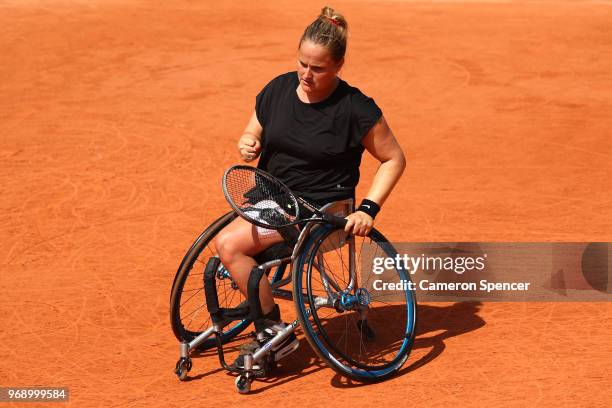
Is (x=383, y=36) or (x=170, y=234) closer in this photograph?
(x=170, y=234)

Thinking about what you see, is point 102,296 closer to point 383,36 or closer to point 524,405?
point 524,405

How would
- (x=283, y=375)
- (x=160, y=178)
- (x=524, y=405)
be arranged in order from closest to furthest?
(x=524, y=405), (x=283, y=375), (x=160, y=178)

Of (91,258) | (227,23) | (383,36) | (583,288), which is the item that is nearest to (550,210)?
(583,288)

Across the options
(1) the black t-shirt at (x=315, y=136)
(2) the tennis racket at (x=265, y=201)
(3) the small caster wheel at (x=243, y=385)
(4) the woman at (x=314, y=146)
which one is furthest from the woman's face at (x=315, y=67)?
(3) the small caster wheel at (x=243, y=385)

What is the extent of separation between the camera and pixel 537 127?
10.7 metres

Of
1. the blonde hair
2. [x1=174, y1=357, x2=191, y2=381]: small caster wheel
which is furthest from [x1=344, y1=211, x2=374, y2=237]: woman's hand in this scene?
[x1=174, y1=357, x2=191, y2=381]: small caster wheel

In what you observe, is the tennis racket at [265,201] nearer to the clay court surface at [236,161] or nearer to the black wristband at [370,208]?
the black wristband at [370,208]

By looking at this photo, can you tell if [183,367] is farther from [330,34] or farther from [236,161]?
[236,161]

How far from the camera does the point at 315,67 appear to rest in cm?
533

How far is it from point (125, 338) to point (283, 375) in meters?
1.13

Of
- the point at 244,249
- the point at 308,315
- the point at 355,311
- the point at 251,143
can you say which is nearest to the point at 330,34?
the point at 251,143

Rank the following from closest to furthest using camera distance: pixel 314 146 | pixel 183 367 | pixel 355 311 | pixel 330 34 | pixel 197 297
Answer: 1. pixel 330 34
2. pixel 314 146
3. pixel 183 367
4. pixel 355 311
5. pixel 197 297

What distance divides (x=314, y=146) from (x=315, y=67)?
456 millimetres

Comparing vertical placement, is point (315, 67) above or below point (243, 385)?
above
